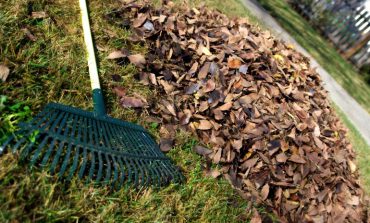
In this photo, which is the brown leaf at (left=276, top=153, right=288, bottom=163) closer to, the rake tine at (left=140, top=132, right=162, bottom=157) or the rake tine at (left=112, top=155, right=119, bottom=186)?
the rake tine at (left=140, top=132, right=162, bottom=157)

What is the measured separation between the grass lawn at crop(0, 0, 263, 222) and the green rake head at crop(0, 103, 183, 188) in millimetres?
72

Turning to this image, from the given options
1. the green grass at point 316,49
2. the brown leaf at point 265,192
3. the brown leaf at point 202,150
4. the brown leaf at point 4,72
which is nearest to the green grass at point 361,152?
the green grass at point 316,49

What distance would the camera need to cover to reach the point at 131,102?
2.70 m

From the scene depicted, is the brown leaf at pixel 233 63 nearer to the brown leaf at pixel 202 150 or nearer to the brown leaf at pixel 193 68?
the brown leaf at pixel 193 68

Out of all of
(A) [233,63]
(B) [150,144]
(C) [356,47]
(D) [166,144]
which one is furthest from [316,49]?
(B) [150,144]

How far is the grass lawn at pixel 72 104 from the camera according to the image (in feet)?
5.68

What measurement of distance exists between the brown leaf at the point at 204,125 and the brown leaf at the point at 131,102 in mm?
476

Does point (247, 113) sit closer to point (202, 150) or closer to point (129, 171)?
point (202, 150)

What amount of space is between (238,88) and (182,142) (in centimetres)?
73

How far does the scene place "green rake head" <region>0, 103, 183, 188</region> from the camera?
1818 mm

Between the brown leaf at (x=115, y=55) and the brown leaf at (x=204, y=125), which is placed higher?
the brown leaf at (x=115, y=55)

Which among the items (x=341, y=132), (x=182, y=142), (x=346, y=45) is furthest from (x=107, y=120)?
(x=346, y=45)

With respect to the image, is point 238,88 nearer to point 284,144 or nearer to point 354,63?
point 284,144

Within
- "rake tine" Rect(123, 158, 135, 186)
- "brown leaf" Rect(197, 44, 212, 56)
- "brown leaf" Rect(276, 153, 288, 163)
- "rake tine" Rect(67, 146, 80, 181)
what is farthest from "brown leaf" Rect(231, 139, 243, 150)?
"rake tine" Rect(67, 146, 80, 181)
